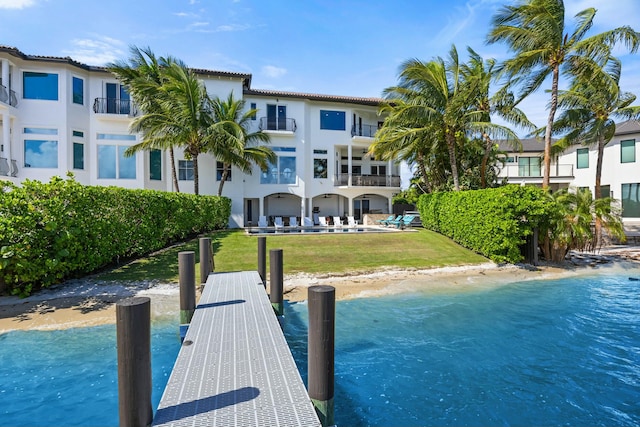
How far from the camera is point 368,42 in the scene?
14.8 metres

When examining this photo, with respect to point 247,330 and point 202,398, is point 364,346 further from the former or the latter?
point 202,398

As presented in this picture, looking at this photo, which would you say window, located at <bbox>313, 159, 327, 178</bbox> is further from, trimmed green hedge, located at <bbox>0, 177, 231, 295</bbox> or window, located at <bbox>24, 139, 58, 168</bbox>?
window, located at <bbox>24, 139, 58, 168</bbox>

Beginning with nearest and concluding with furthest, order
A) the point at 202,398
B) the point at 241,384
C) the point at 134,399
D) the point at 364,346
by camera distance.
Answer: the point at 134,399, the point at 202,398, the point at 241,384, the point at 364,346

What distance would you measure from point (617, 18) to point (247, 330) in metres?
20.8

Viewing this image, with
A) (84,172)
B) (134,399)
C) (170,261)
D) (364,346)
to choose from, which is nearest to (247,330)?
(134,399)

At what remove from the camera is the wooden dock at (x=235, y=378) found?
9.66 feet

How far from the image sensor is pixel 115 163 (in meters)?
22.5

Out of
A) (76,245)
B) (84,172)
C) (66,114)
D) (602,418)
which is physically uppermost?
(66,114)

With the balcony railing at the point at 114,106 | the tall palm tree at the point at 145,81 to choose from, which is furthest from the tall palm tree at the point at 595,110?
the balcony railing at the point at 114,106

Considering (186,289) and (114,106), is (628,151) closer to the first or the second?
(186,289)

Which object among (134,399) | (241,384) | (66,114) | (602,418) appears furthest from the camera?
(66,114)

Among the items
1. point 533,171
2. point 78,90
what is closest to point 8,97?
point 78,90

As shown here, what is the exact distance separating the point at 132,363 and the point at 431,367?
4849mm

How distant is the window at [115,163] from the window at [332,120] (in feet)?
46.1
